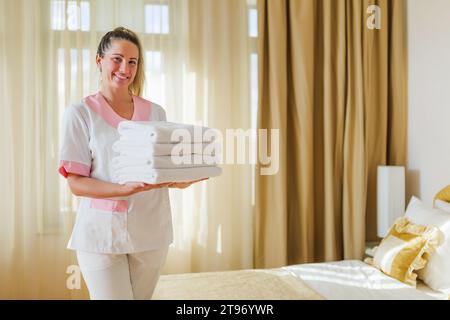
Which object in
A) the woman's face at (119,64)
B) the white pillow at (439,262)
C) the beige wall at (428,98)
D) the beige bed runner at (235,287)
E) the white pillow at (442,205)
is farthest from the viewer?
the beige wall at (428,98)

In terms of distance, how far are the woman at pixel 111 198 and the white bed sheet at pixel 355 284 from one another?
0.97 metres

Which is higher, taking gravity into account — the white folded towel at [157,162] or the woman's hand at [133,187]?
the white folded towel at [157,162]

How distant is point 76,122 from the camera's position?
1.35 meters

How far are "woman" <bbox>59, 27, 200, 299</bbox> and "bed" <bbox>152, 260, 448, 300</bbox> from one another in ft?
2.07

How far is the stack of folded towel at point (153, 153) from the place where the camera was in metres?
1.28

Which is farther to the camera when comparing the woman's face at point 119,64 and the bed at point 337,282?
the bed at point 337,282

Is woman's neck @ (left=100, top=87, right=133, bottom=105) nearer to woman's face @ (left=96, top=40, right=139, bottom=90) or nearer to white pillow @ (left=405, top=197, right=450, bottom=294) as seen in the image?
woman's face @ (left=96, top=40, right=139, bottom=90)

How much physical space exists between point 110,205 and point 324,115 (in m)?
1.95

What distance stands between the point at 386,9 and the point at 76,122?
2.44 m

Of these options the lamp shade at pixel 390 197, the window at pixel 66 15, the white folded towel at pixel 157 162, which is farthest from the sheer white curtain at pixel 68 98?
the white folded towel at pixel 157 162

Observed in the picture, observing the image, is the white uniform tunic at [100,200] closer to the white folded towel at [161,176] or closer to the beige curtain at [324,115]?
the white folded towel at [161,176]

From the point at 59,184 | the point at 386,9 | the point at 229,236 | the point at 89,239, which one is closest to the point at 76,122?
the point at 89,239

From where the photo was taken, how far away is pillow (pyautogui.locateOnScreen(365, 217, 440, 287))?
220 centimetres

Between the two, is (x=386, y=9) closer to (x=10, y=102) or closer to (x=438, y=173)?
(x=438, y=173)
